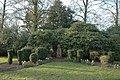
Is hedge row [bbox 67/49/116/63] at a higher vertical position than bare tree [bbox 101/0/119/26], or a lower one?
lower

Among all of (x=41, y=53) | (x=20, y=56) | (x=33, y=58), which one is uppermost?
(x=41, y=53)

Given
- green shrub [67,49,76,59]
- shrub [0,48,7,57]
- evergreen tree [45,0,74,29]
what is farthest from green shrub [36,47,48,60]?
evergreen tree [45,0,74,29]

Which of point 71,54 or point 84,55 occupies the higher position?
point 71,54

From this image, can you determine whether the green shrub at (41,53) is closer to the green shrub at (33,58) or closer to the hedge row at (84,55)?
the green shrub at (33,58)

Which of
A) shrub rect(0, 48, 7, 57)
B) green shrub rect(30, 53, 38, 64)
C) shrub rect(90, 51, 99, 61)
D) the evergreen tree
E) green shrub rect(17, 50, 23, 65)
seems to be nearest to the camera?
green shrub rect(30, 53, 38, 64)

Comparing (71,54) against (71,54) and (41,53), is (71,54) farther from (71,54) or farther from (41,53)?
(41,53)

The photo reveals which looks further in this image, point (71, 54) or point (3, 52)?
point (3, 52)

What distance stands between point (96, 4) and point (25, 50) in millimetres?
16576

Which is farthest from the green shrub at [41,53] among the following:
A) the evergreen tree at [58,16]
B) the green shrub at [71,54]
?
the evergreen tree at [58,16]

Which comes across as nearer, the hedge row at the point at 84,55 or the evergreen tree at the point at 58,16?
the hedge row at the point at 84,55

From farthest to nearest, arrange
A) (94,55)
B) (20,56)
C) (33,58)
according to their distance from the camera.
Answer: (94,55)
(20,56)
(33,58)

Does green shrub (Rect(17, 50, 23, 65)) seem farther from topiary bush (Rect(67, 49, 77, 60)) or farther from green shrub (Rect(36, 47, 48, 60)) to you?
topiary bush (Rect(67, 49, 77, 60))

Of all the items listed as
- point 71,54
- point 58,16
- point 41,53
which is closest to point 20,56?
point 41,53

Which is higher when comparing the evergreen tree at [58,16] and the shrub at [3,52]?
the evergreen tree at [58,16]
